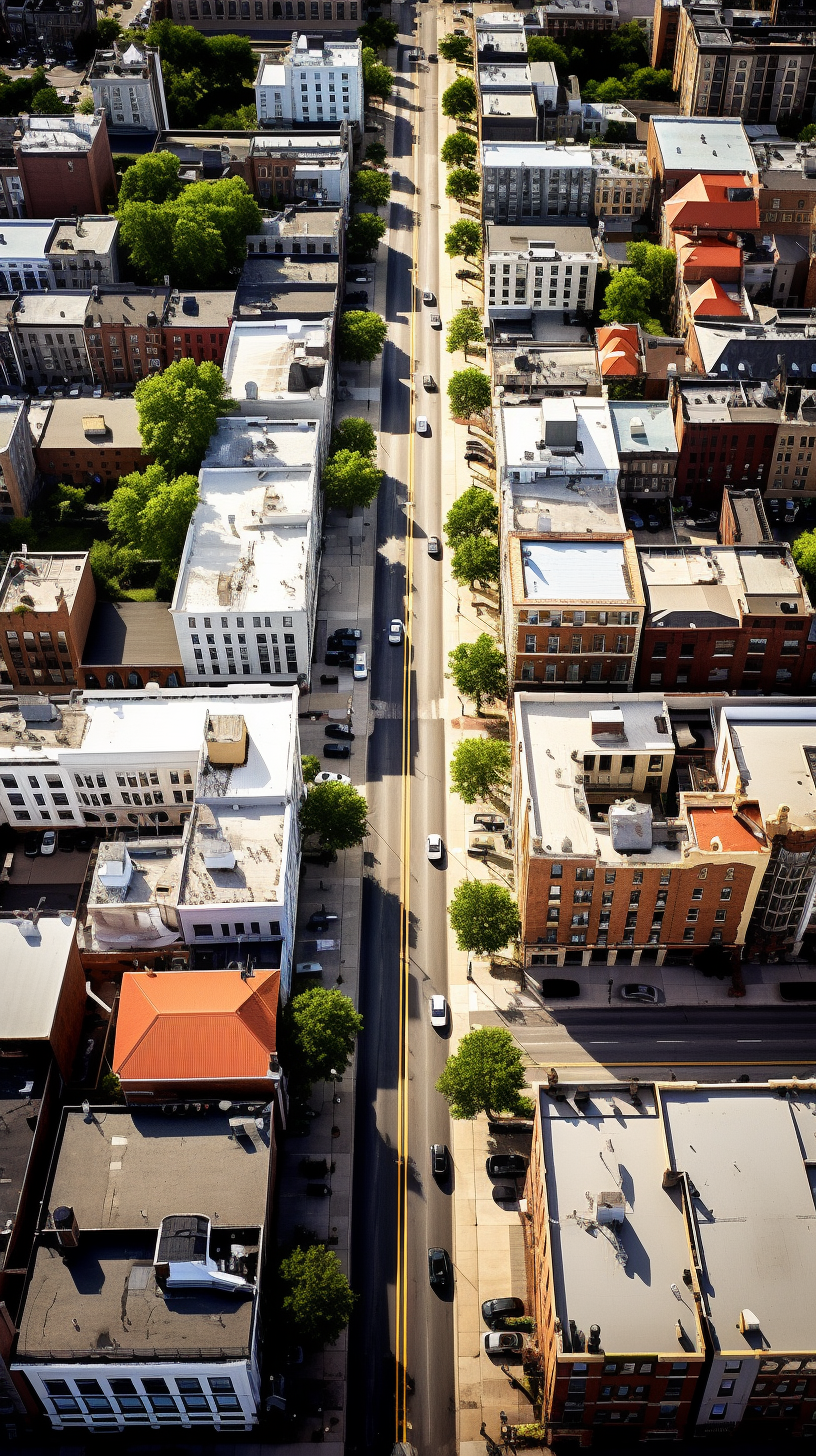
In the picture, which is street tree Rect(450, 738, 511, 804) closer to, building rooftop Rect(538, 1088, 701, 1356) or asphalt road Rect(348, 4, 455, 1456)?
asphalt road Rect(348, 4, 455, 1456)

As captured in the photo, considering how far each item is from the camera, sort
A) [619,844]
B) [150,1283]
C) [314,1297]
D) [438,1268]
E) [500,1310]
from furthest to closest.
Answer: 1. [619,844]
2. [438,1268]
3. [500,1310]
4. [314,1297]
5. [150,1283]

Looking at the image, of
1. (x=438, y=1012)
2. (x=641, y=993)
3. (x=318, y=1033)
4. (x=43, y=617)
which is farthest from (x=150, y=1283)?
(x=43, y=617)

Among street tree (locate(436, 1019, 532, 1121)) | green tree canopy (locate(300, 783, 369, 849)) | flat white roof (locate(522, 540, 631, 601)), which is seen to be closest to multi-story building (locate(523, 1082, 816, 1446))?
street tree (locate(436, 1019, 532, 1121))

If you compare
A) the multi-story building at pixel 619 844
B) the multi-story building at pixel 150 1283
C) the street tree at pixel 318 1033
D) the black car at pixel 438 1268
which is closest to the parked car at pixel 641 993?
the multi-story building at pixel 619 844

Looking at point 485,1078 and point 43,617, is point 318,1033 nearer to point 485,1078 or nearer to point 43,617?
point 485,1078

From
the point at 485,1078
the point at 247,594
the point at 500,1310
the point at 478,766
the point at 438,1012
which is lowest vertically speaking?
the point at 500,1310

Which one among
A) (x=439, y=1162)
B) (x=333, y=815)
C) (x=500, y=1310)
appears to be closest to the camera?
(x=500, y=1310)

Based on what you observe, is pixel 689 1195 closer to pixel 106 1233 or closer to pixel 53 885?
pixel 106 1233

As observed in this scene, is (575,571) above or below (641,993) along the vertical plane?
above
